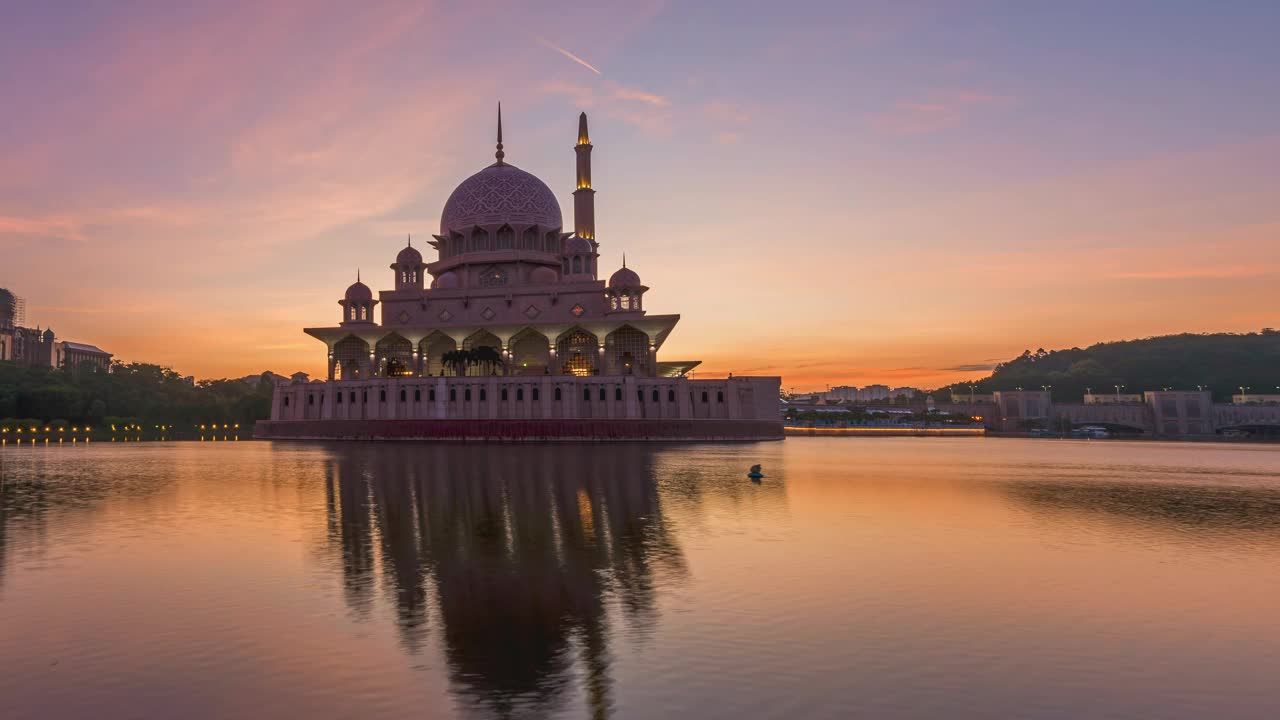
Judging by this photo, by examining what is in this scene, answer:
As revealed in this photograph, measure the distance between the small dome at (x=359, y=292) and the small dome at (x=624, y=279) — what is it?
2411 cm

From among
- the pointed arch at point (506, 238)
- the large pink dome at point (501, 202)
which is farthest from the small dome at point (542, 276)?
the large pink dome at point (501, 202)

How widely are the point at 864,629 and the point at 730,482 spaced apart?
18.9 metres

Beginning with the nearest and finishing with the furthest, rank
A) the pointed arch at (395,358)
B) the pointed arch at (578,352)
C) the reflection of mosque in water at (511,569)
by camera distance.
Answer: the reflection of mosque in water at (511,569) < the pointed arch at (578,352) < the pointed arch at (395,358)

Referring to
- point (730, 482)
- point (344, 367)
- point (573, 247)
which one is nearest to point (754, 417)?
point (573, 247)

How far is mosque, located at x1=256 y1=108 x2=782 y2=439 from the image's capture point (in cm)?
6831

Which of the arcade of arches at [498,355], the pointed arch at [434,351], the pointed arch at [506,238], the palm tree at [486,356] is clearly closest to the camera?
the palm tree at [486,356]

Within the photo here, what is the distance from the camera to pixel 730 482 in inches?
1105

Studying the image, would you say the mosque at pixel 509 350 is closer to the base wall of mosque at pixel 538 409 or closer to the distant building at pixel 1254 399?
the base wall of mosque at pixel 538 409

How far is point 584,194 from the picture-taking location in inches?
3568

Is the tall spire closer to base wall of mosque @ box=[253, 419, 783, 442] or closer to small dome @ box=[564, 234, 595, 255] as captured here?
small dome @ box=[564, 234, 595, 255]

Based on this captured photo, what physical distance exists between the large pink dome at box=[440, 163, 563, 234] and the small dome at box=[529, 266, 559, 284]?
5.22 m

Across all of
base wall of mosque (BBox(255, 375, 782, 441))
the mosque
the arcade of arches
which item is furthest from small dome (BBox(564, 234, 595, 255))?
base wall of mosque (BBox(255, 375, 782, 441))

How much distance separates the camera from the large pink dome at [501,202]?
85375 mm

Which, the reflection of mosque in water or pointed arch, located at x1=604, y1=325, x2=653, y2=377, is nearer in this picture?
the reflection of mosque in water
